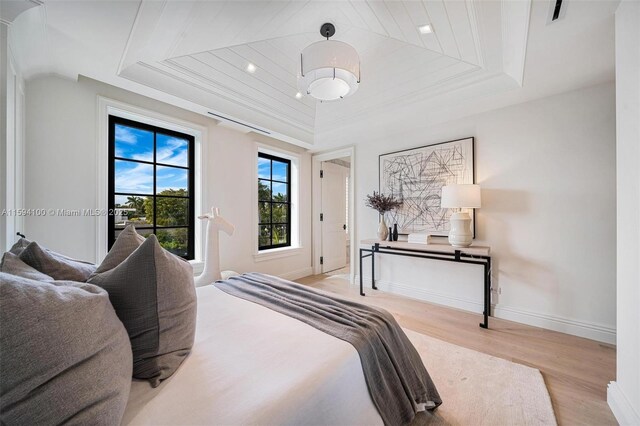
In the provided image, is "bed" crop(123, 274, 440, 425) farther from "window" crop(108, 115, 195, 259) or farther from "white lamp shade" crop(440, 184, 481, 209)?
"white lamp shade" crop(440, 184, 481, 209)

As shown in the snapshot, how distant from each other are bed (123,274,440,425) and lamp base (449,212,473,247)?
2.09 meters

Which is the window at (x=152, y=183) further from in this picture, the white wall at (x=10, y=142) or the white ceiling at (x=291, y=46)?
the white wall at (x=10, y=142)

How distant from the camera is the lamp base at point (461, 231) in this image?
261cm

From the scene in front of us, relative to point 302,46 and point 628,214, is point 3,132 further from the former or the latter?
point 628,214

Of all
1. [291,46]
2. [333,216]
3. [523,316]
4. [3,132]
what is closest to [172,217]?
[3,132]

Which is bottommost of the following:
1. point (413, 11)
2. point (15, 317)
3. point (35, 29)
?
point (15, 317)

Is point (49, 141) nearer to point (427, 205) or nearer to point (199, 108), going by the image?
point (199, 108)

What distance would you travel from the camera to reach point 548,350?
2.03 metres

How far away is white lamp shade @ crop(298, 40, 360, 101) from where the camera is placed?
1.74 meters

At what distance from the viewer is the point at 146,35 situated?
1.68 metres

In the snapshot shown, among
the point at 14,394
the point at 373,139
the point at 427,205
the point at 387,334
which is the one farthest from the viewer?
the point at 373,139

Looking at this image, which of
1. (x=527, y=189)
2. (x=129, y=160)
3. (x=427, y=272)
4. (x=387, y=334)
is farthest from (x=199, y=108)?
(x=527, y=189)

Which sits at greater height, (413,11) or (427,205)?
(413,11)

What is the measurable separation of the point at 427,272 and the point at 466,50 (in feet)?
7.98
